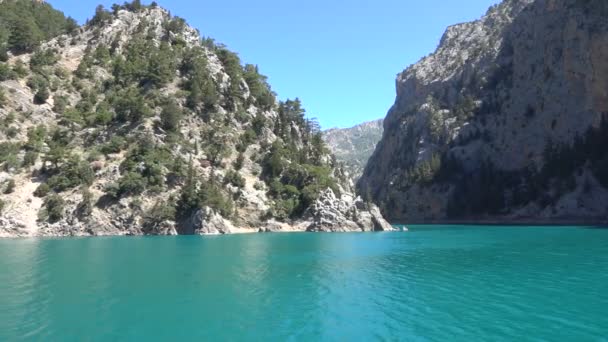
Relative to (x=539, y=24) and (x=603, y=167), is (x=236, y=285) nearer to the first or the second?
(x=603, y=167)

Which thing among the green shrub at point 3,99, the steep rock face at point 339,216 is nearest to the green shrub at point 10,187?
the green shrub at point 3,99

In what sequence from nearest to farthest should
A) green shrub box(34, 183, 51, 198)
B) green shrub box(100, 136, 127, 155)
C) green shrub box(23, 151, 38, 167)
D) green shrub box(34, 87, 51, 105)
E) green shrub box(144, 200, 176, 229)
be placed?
green shrub box(34, 183, 51, 198)
green shrub box(144, 200, 176, 229)
green shrub box(23, 151, 38, 167)
green shrub box(100, 136, 127, 155)
green shrub box(34, 87, 51, 105)

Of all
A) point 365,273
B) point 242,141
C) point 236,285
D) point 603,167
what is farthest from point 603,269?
point 603,167

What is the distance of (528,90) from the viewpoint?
156125 millimetres

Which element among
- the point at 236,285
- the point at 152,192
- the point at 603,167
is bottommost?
the point at 236,285

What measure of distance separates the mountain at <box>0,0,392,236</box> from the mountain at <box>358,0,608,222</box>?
53610 mm

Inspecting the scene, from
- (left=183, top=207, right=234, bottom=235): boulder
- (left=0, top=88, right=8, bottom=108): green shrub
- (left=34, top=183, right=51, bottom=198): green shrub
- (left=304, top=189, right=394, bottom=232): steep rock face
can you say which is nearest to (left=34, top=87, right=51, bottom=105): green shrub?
(left=0, top=88, right=8, bottom=108): green shrub

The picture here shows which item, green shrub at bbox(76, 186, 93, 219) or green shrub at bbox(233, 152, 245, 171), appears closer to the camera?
green shrub at bbox(76, 186, 93, 219)

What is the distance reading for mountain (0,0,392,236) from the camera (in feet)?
284

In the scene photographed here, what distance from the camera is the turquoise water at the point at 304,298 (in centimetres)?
2067

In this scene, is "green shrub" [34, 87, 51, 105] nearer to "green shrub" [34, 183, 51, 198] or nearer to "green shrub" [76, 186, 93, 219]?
"green shrub" [34, 183, 51, 198]

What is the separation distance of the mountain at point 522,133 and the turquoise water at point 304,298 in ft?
296

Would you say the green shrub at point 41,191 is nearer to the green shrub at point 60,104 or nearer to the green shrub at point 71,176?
the green shrub at point 71,176

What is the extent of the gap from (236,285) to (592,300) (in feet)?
69.7
